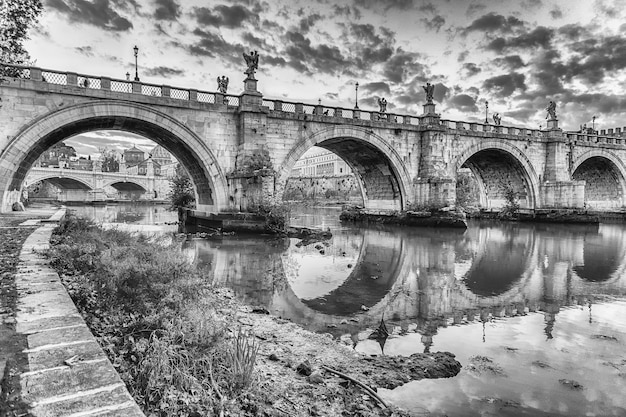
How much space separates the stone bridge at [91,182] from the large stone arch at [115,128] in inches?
1677

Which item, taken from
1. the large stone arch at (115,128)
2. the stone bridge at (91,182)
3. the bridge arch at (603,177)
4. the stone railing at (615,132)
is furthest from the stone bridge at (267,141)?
the stone bridge at (91,182)

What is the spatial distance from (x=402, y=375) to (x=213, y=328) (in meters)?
2.28

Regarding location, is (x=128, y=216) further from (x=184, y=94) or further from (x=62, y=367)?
(x=62, y=367)

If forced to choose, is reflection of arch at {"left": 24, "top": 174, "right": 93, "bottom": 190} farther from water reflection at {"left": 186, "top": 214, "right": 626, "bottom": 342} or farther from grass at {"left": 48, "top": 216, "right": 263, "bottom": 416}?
grass at {"left": 48, "top": 216, "right": 263, "bottom": 416}

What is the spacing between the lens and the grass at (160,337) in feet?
10.1

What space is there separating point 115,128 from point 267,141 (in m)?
7.93

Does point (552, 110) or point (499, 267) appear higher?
point (552, 110)

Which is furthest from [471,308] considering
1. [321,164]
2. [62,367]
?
[321,164]

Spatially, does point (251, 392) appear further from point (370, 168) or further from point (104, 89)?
point (370, 168)

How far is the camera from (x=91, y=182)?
64688mm

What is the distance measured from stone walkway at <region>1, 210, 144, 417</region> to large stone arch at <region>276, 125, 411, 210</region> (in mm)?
17557

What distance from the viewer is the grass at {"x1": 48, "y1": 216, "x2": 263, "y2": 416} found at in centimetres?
309

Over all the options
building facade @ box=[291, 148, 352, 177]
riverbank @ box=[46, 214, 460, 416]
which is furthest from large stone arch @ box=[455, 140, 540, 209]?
building facade @ box=[291, 148, 352, 177]

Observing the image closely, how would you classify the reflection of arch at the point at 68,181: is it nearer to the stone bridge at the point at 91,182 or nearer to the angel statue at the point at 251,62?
the stone bridge at the point at 91,182
